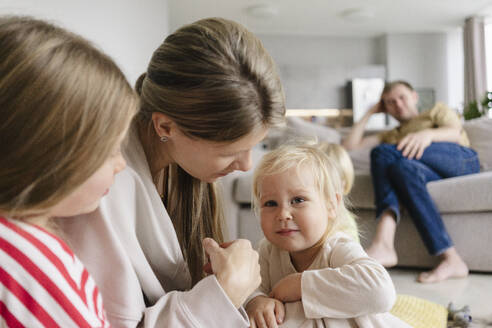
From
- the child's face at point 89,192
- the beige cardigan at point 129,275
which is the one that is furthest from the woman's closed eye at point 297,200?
the child's face at point 89,192

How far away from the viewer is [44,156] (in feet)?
1.74

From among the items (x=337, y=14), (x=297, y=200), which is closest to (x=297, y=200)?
(x=297, y=200)

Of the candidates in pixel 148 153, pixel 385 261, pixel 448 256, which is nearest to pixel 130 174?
pixel 148 153

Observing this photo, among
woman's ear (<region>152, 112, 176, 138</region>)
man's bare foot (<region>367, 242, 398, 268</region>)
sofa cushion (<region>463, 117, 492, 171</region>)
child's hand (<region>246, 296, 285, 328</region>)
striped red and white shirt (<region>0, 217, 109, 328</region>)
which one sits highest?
woman's ear (<region>152, 112, 176, 138</region>)

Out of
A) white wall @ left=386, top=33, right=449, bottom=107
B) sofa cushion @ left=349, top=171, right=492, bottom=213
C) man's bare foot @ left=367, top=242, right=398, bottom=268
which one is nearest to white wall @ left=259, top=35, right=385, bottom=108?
white wall @ left=386, top=33, right=449, bottom=107

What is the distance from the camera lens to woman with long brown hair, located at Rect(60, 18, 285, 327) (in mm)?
698

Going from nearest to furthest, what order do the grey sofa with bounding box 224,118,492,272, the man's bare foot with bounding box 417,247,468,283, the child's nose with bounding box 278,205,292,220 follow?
the child's nose with bounding box 278,205,292,220
the man's bare foot with bounding box 417,247,468,283
the grey sofa with bounding box 224,118,492,272

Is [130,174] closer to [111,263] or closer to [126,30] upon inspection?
[111,263]

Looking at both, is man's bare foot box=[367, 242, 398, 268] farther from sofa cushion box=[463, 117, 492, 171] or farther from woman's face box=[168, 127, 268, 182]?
woman's face box=[168, 127, 268, 182]

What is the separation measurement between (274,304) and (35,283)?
0.52 m

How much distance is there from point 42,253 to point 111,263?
178mm

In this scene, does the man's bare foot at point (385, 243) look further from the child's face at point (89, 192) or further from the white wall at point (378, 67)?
the white wall at point (378, 67)

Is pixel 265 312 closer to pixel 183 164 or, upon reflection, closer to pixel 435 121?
pixel 183 164

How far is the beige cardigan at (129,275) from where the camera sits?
691mm
